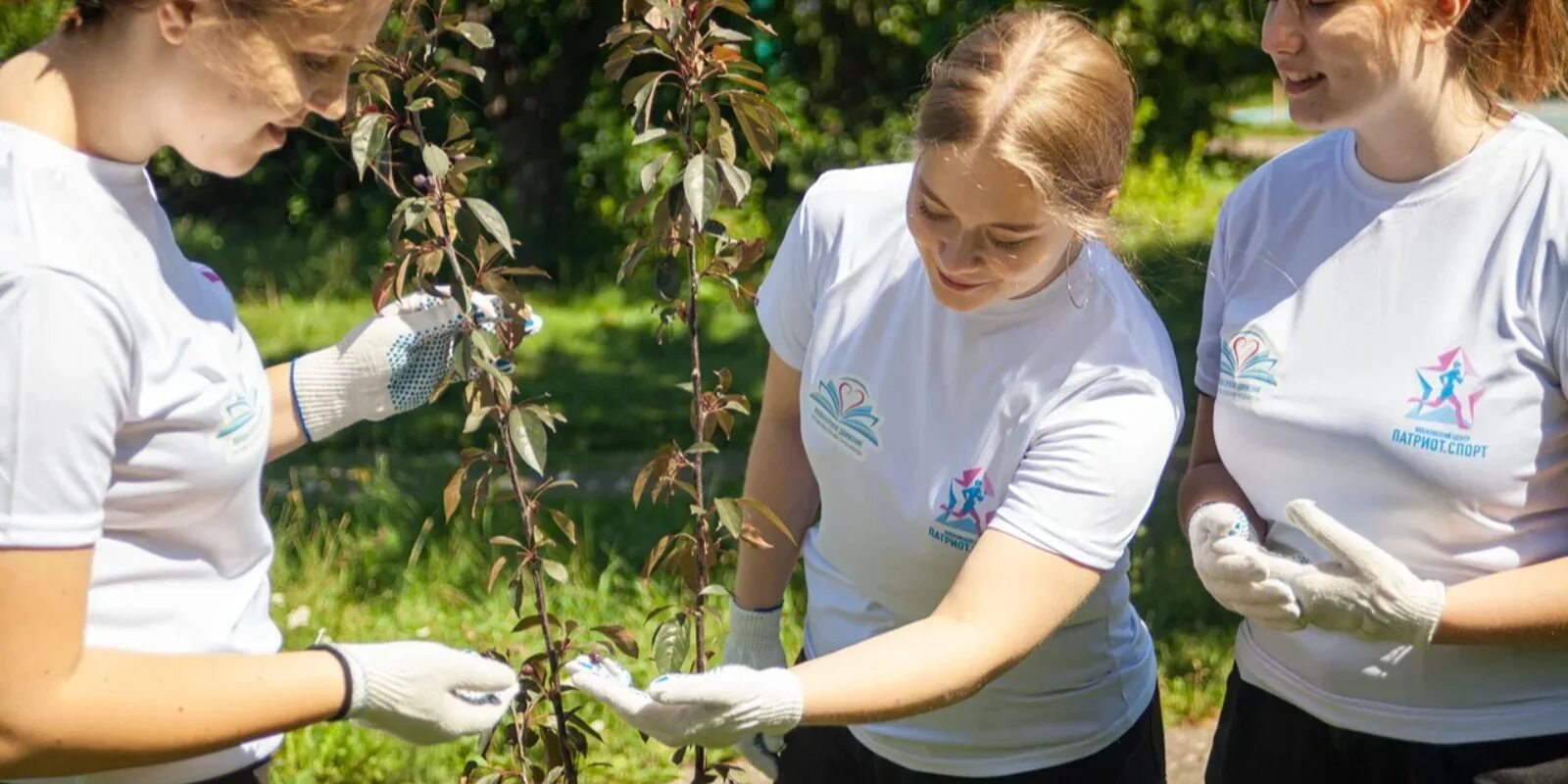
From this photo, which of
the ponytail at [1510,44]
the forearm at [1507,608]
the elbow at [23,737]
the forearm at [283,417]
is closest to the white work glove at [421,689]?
the elbow at [23,737]

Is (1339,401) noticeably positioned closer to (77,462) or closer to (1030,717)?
(1030,717)

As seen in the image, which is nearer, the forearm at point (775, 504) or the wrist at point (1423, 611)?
the wrist at point (1423, 611)

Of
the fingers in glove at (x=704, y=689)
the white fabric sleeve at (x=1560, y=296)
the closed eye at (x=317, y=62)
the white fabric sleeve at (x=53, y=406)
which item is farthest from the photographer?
the white fabric sleeve at (x=1560, y=296)

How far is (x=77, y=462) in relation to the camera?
56.9 inches

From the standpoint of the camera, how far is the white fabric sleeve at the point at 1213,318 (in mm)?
2234

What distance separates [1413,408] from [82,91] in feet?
4.88

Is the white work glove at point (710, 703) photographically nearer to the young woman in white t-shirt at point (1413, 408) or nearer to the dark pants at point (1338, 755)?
the young woman in white t-shirt at point (1413, 408)

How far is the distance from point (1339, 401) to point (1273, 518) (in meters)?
0.21

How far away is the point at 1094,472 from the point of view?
1.92 metres

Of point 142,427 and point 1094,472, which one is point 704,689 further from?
point 142,427

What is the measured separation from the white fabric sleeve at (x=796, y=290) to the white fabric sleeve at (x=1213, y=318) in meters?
0.53

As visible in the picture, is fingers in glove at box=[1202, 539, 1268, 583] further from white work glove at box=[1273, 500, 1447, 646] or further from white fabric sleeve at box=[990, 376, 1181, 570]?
white fabric sleeve at box=[990, 376, 1181, 570]

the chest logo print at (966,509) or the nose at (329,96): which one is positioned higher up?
the nose at (329,96)

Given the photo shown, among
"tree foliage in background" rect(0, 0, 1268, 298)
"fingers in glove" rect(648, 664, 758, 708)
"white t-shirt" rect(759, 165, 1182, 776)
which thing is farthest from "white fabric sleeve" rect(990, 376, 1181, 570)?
"tree foliage in background" rect(0, 0, 1268, 298)
